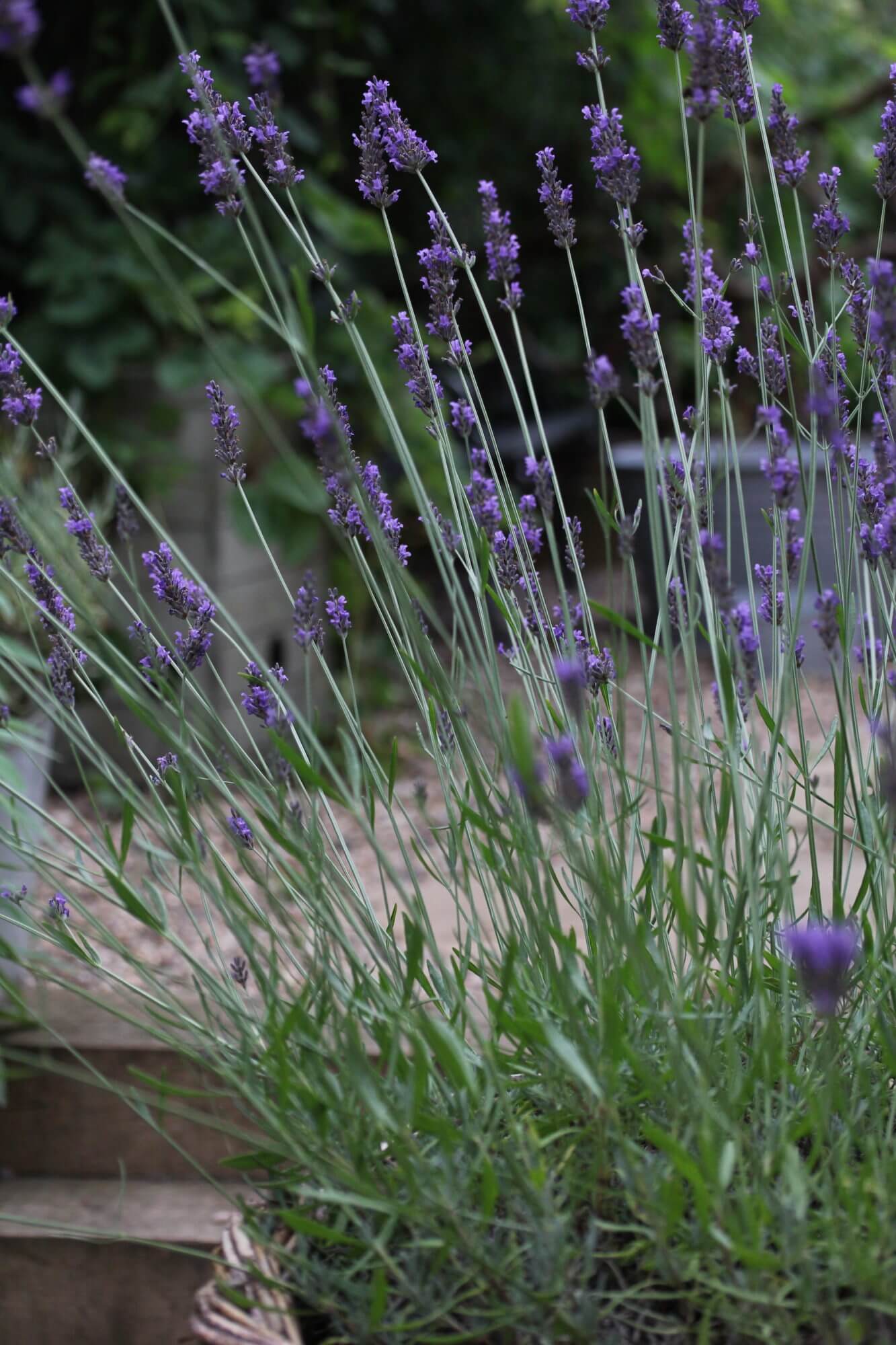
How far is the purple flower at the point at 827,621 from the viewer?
2.64ft

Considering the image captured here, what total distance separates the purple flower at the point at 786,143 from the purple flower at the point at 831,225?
73 mm

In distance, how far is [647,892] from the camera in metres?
0.97

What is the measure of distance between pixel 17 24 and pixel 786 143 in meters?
0.59

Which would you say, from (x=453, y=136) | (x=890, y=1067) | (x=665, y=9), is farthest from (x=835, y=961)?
(x=453, y=136)

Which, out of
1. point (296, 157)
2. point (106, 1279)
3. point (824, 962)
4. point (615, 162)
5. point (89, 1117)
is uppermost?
point (296, 157)

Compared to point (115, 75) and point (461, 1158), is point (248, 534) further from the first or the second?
point (461, 1158)

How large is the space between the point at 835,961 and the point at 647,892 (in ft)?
1.18

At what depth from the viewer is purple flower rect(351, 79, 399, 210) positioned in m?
1.00

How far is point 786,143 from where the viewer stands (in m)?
0.98

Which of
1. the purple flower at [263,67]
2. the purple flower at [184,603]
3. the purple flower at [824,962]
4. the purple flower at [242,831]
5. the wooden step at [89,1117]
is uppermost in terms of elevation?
the purple flower at [263,67]

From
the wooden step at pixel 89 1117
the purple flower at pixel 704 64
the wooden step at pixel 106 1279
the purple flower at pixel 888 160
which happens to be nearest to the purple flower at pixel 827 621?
the purple flower at pixel 704 64

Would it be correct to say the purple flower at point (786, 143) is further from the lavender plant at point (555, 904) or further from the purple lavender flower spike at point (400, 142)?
the purple lavender flower spike at point (400, 142)

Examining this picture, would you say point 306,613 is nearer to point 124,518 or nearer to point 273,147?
→ point 124,518

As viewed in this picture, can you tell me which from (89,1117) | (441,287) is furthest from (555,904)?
(89,1117)
